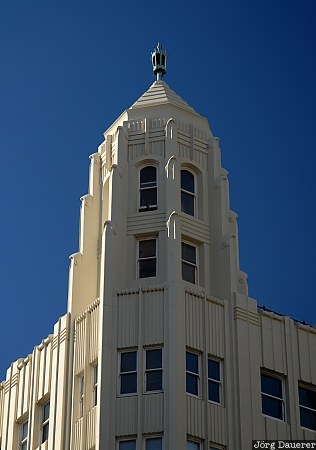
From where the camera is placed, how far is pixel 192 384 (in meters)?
60.2

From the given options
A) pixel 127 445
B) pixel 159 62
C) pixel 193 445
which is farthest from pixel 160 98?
pixel 127 445

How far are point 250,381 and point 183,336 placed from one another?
3680mm

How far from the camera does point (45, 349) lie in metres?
66.2

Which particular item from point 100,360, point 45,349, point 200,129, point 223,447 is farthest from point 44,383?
point 200,129

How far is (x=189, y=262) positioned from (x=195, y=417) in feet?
28.2

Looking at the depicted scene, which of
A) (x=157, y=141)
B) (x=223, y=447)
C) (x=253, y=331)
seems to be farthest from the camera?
(x=157, y=141)

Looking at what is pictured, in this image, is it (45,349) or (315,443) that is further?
(45,349)

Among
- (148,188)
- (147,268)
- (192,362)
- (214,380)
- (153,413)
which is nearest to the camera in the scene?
(153,413)

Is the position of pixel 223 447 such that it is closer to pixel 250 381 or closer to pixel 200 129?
pixel 250 381

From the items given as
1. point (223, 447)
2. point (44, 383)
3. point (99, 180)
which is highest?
point (99, 180)

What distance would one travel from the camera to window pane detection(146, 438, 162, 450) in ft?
190

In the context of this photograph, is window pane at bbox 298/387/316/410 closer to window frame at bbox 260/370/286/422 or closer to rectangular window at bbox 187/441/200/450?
window frame at bbox 260/370/286/422

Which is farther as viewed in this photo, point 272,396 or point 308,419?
point 308,419

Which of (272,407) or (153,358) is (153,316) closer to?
(153,358)
